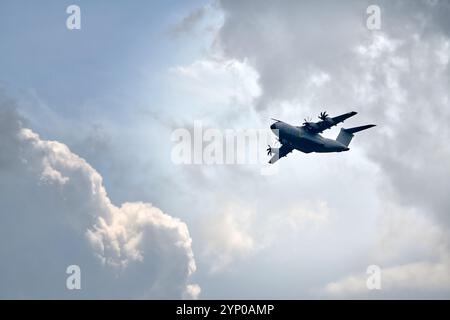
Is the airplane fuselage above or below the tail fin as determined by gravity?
below

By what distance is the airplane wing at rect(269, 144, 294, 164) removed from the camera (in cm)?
9221

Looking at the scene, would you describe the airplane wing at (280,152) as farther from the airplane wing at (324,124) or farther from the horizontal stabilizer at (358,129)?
the horizontal stabilizer at (358,129)

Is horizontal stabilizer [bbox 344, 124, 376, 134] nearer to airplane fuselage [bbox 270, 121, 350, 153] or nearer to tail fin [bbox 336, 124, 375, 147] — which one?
tail fin [bbox 336, 124, 375, 147]

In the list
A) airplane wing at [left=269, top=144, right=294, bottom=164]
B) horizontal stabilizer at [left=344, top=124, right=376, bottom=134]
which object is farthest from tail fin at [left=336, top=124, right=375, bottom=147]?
airplane wing at [left=269, top=144, right=294, bottom=164]

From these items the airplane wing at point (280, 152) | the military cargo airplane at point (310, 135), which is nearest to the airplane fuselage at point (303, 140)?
the military cargo airplane at point (310, 135)

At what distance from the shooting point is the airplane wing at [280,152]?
303 feet

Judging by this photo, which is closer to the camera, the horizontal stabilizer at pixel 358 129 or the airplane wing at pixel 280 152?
the horizontal stabilizer at pixel 358 129

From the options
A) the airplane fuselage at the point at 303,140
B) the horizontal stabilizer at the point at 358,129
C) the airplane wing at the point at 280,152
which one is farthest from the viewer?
the airplane wing at the point at 280,152

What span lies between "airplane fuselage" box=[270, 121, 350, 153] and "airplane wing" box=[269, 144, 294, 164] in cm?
580

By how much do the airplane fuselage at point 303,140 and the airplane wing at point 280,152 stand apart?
228 inches
